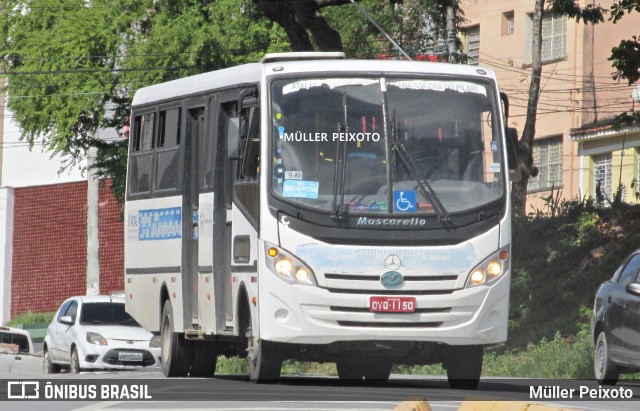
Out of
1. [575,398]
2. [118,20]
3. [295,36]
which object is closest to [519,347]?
[295,36]

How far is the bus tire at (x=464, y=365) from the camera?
17422mm

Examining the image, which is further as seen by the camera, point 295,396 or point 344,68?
point 344,68

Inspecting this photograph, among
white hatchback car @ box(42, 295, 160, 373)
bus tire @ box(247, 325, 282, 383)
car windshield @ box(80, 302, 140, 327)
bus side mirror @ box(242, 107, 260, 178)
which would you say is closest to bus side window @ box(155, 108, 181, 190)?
bus side mirror @ box(242, 107, 260, 178)

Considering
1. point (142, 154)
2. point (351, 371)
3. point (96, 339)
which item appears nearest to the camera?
point (351, 371)

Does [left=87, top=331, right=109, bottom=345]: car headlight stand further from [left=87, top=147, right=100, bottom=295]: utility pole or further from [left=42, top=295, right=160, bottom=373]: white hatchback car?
[left=87, top=147, right=100, bottom=295]: utility pole

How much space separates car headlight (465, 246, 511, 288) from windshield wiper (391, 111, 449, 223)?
0.59 m

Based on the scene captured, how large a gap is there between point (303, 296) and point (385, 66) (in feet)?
8.78

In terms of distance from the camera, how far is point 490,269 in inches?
664

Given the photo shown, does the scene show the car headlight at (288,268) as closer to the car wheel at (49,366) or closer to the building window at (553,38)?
the car wheel at (49,366)

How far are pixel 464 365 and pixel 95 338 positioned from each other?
1229 cm

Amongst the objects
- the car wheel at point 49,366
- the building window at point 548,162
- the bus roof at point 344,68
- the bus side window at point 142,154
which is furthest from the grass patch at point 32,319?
the bus roof at point 344,68

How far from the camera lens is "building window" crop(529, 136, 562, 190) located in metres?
52.0

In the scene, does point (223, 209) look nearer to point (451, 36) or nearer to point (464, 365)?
point (464, 365)

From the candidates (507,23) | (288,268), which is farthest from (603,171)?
(288,268)
